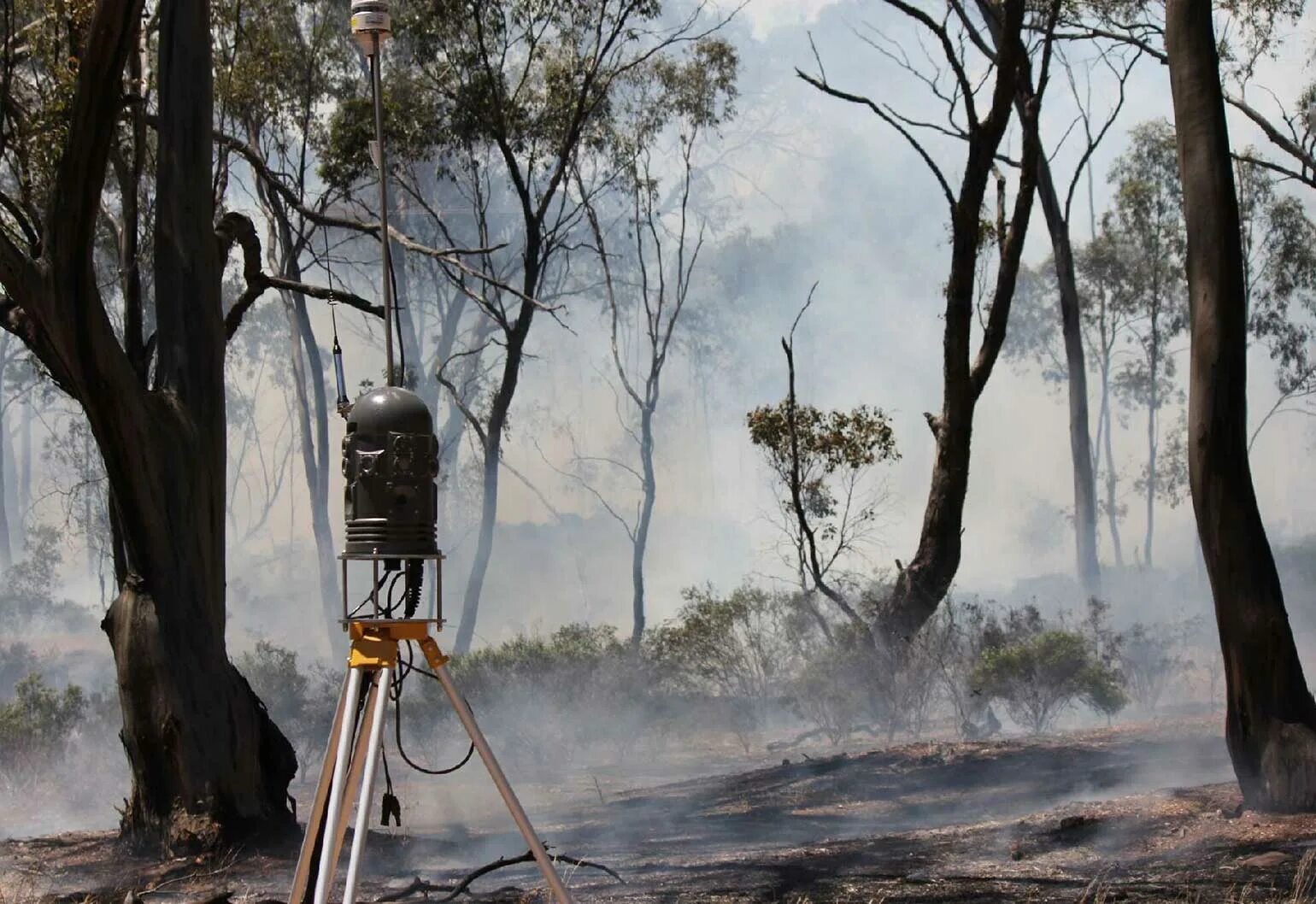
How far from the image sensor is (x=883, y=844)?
5.28 metres

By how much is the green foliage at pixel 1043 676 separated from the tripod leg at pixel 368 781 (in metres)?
8.35

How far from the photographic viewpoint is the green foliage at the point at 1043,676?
10.6 meters

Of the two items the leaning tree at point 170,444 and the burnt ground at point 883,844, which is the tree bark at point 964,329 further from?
the leaning tree at point 170,444

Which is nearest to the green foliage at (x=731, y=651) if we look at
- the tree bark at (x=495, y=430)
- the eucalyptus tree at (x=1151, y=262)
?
the tree bark at (x=495, y=430)

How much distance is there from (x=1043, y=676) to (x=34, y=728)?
7521 mm

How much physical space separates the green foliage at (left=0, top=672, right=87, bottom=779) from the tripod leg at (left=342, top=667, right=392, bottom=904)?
8.84 metres

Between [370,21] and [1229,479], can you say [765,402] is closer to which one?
[1229,479]

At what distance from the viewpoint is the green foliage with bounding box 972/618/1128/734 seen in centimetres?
1059

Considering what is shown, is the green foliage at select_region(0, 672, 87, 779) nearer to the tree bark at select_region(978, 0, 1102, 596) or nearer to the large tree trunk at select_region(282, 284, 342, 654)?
the large tree trunk at select_region(282, 284, 342, 654)

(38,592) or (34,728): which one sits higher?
(38,592)

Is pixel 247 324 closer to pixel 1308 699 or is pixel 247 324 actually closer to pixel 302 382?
pixel 302 382

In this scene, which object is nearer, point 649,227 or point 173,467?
point 173,467

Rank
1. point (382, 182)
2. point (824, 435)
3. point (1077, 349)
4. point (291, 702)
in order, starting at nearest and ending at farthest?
point (382, 182), point (824, 435), point (291, 702), point (1077, 349)

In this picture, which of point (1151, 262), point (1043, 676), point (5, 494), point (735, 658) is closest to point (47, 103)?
point (735, 658)
